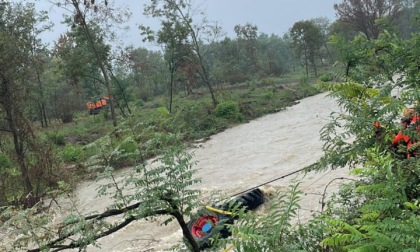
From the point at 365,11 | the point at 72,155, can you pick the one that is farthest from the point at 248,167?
the point at 365,11

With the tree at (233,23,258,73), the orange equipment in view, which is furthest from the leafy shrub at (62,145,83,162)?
the tree at (233,23,258,73)

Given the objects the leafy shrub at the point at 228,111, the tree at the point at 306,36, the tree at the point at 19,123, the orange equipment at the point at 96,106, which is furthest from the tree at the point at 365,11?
the tree at the point at 19,123

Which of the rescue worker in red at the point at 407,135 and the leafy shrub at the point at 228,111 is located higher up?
the rescue worker in red at the point at 407,135

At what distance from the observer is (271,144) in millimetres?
14625

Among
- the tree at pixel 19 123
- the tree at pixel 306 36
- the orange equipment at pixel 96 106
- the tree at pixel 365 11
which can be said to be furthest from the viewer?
the tree at pixel 306 36

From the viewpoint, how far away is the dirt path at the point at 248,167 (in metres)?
7.95

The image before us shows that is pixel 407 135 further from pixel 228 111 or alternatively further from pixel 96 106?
pixel 96 106

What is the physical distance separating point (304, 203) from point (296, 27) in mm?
32463

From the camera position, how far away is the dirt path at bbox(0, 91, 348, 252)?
26.1 feet

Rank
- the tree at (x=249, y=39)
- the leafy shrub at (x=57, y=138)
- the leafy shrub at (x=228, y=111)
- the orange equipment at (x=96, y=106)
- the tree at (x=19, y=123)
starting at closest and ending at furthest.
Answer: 1. the tree at (x=19, y=123)
2. the leafy shrub at (x=57, y=138)
3. the leafy shrub at (x=228, y=111)
4. the orange equipment at (x=96, y=106)
5. the tree at (x=249, y=39)

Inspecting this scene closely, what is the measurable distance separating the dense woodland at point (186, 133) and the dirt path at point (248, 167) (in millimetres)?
925

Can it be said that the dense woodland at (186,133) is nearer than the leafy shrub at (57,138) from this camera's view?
Yes

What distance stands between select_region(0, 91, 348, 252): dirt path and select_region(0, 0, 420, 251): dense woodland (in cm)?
93

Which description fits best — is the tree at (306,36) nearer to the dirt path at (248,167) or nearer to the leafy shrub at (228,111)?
the leafy shrub at (228,111)
